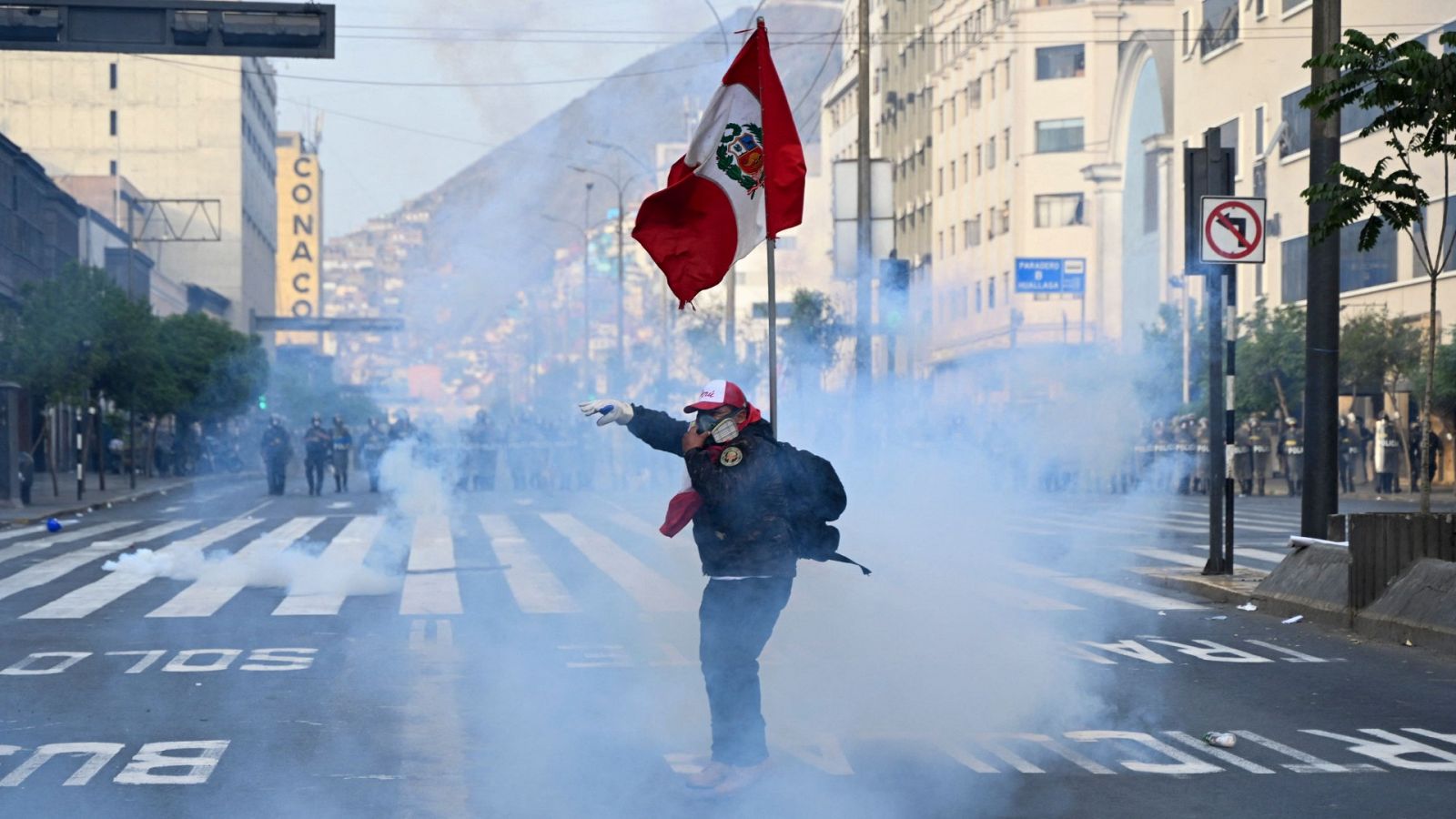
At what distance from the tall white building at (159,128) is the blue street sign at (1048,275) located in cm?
5951

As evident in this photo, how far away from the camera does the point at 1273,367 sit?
4038 cm

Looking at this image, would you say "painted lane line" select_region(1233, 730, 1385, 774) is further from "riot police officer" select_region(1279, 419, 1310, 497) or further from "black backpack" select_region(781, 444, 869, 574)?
"riot police officer" select_region(1279, 419, 1310, 497)

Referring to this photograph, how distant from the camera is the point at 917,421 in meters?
21.2

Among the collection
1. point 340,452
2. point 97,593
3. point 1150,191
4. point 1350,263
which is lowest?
point 97,593

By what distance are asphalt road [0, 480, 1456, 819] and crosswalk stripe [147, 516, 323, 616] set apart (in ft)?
0.26

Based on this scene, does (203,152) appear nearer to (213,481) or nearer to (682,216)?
(213,481)

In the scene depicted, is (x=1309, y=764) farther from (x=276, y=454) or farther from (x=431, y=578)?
(x=276, y=454)

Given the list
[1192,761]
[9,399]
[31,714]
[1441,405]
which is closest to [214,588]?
[31,714]

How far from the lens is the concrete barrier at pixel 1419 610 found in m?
12.0

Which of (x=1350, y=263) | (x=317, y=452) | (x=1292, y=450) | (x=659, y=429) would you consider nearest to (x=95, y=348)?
(x=317, y=452)

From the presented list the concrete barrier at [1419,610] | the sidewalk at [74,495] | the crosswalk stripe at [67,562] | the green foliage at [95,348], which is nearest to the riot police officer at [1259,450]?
the crosswalk stripe at [67,562]

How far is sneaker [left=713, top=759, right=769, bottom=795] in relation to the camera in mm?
7402

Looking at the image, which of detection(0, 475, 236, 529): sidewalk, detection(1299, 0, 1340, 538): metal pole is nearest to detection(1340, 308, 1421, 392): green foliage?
detection(1299, 0, 1340, 538): metal pole

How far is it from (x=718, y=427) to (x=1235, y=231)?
31.6 ft
